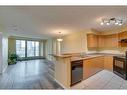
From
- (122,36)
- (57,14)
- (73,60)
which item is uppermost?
(57,14)

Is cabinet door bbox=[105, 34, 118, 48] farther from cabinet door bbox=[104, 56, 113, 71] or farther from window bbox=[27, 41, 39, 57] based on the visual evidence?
window bbox=[27, 41, 39, 57]

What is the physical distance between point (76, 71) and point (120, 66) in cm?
193

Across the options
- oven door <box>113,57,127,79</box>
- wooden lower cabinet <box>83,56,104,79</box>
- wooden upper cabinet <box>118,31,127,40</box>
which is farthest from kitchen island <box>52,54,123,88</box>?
wooden upper cabinet <box>118,31,127,40</box>

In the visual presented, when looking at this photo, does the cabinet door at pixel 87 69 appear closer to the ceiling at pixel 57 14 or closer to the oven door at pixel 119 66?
the oven door at pixel 119 66

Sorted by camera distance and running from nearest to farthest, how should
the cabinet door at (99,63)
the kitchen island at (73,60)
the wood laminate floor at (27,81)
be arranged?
the kitchen island at (73,60) → the wood laminate floor at (27,81) → the cabinet door at (99,63)

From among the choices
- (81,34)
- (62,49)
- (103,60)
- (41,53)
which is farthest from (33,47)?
(103,60)

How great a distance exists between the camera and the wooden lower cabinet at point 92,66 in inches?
158

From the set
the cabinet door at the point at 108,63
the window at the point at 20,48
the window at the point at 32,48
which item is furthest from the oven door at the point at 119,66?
the window at the point at 32,48

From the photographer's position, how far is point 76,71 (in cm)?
353

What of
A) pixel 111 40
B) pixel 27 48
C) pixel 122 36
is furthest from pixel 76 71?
pixel 27 48

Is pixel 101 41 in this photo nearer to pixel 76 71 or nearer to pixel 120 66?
pixel 120 66

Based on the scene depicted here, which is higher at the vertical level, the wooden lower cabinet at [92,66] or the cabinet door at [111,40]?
the cabinet door at [111,40]
